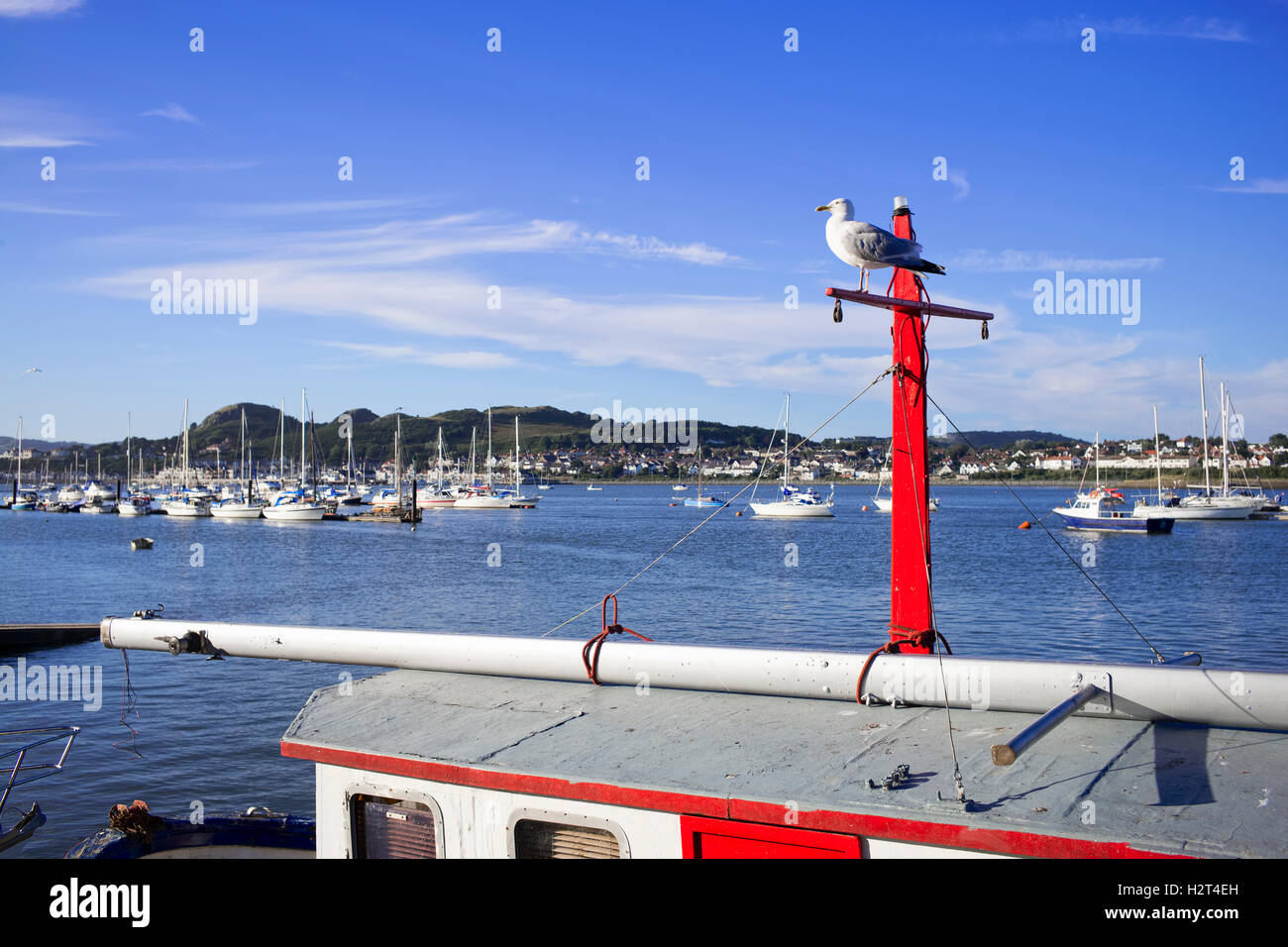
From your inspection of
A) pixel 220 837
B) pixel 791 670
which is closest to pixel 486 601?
pixel 220 837

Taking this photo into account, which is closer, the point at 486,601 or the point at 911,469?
the point at 911,469

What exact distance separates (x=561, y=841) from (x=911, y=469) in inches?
175

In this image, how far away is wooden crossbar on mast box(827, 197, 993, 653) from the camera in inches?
314

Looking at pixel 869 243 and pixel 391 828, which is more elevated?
pixel 869 243

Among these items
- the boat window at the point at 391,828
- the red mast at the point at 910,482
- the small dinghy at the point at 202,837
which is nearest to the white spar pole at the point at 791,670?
the boat window at the point at 391,828

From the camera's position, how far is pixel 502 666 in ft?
24.5

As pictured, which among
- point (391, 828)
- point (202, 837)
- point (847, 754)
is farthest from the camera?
point (202, 837)

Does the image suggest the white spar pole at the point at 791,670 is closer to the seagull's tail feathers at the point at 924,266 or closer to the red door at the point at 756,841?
the red door at the point at 756,841

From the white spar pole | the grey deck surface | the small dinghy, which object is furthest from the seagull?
the small dinghy

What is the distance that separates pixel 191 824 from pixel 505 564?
48.6 metres

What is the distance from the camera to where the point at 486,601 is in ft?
133

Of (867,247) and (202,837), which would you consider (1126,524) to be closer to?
(867,247)
